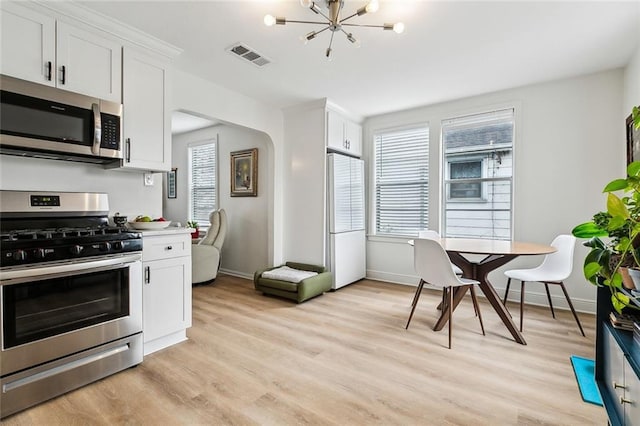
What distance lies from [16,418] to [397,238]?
4.17 meters

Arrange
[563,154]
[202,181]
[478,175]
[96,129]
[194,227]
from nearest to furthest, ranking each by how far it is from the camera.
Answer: [96,129] → [563,154] → [478,175] → [194,227] → [202,181]

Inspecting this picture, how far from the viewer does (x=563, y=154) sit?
3445 mm

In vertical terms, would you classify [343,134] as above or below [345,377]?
above

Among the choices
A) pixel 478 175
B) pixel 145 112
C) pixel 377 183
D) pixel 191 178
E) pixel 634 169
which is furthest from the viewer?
pixel 191 178

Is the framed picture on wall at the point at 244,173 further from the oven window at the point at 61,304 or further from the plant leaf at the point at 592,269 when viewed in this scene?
the plant leaf at the point at 592,269

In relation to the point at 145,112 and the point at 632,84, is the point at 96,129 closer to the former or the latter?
the point at 145,112

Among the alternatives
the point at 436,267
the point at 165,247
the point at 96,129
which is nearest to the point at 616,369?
the point at 436,267

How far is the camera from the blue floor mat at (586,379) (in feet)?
5.97

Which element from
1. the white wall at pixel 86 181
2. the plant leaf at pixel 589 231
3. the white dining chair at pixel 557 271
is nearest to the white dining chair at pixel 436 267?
the white dining chair at pixel 557 271

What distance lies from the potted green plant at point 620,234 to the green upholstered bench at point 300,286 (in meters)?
2.70

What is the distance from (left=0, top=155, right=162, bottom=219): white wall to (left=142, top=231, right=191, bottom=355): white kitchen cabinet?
1.79 feet

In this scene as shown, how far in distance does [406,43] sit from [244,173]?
10.7ft

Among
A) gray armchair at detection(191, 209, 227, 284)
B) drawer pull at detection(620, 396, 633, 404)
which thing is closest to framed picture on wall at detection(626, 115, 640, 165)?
drawer pull at detection(620, 396, 633, 404)

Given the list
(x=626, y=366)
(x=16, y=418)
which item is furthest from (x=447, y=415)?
(x=16, y=418)
